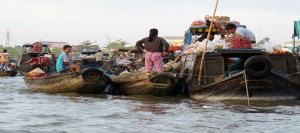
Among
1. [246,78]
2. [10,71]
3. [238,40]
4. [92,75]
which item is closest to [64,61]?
[92,75]

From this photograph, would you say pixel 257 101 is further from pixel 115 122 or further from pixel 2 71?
pixel 2 71

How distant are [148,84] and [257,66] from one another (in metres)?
2.37

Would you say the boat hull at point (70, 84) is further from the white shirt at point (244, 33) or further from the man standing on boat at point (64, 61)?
the white shirt at point (244, 33)

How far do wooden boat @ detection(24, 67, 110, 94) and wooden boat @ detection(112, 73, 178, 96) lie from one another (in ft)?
1.28

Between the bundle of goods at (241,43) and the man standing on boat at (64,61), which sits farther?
the man standing on boat at (64,61)

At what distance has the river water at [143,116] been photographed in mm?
6234

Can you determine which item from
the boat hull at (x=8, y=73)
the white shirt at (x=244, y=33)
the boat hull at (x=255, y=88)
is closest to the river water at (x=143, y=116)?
the boat hull at (x=255, y=88)

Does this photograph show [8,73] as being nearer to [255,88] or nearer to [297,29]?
[297,29]

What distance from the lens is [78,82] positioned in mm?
11000

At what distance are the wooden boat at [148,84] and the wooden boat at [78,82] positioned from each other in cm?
39

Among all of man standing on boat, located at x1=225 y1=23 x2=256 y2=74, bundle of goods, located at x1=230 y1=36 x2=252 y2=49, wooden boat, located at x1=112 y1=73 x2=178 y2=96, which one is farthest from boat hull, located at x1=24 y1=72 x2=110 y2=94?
bundle of goods, located at x1=230 y1=36 x2=252 y2=49

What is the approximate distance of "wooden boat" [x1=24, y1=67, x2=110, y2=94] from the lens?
10953 millimetres

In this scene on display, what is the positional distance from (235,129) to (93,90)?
5.46m

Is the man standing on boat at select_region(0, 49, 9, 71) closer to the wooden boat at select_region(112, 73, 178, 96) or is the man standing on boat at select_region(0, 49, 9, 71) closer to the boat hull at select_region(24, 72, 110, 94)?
the boat hull at select_region(24, 72, 110, 94)
